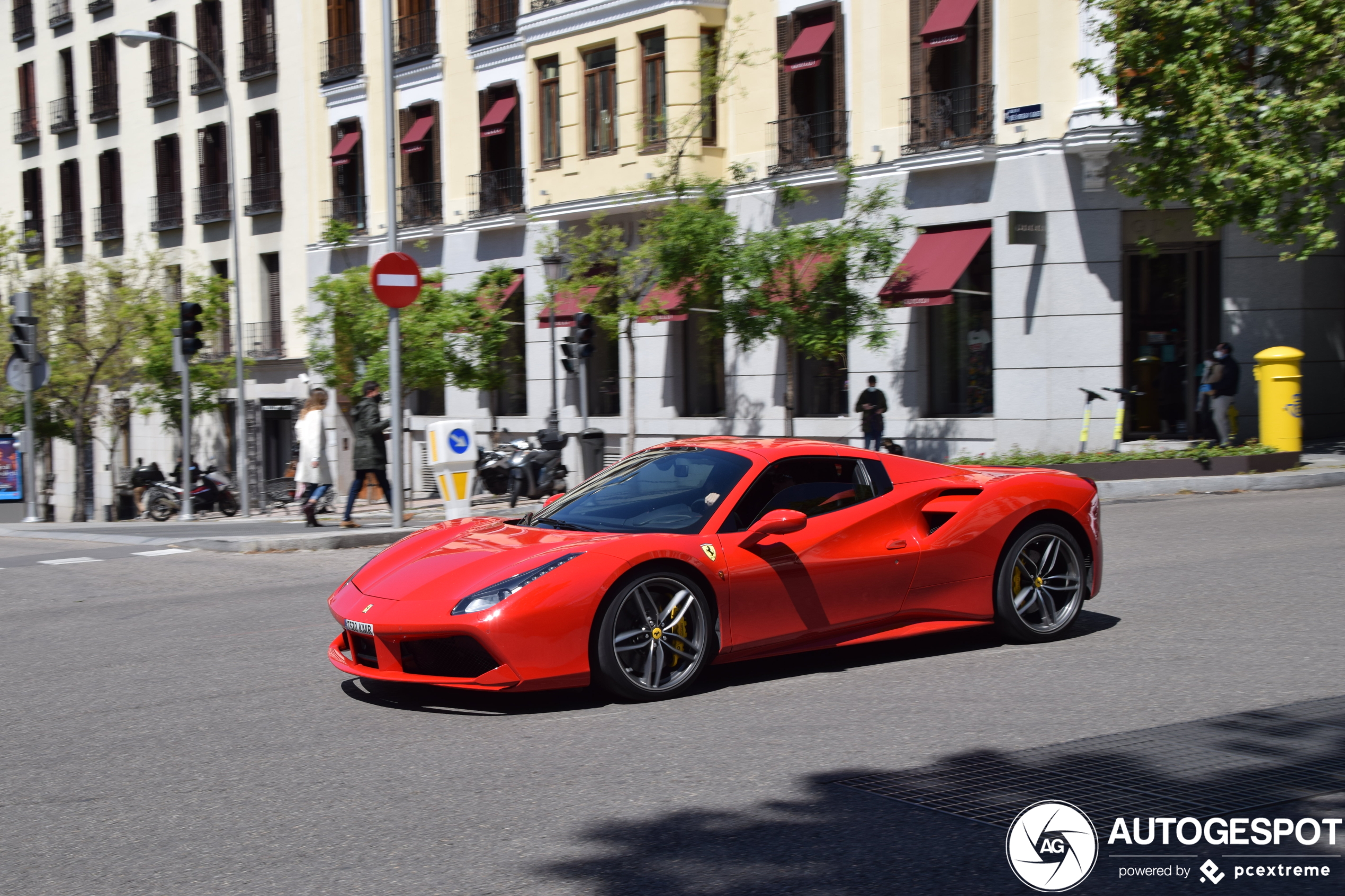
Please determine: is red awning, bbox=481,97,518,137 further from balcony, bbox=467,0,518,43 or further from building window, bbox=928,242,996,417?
building window, bbox=928,242,996,417

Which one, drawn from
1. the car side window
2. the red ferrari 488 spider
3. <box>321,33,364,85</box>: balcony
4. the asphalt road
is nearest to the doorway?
the asphalt road

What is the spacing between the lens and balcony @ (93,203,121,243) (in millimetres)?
44281

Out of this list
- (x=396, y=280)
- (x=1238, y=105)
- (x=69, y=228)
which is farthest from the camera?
(x=69, y=228)

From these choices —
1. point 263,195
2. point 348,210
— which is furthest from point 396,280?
point 263,195

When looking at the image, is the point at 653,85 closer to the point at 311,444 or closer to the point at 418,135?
the point at 418,135

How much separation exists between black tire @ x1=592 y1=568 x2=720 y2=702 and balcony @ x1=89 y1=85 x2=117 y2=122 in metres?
43.3

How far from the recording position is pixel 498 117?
30688mm

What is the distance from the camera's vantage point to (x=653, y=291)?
2569 centimetres

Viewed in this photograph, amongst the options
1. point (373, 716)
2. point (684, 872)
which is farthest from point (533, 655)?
point (684, 872)

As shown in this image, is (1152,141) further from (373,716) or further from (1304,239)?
(373,716)

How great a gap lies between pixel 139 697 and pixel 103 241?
42001 mm

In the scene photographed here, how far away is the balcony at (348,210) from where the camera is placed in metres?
35.2

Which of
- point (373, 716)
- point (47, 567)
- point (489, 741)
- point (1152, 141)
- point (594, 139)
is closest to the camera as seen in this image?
point (489, 741)

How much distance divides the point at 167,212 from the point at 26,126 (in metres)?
11.7
